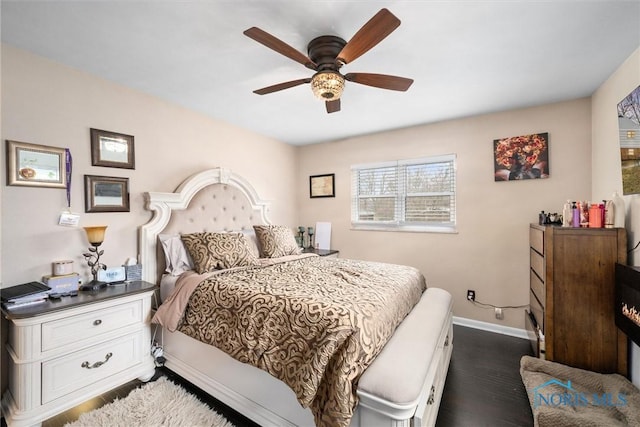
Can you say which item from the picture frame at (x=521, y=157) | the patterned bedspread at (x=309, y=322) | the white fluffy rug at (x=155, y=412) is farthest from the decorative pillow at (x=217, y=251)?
the picture frame at (x=521, y=157)

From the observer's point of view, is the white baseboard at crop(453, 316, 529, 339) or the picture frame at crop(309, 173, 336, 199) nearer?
the white baseboard at crop(453, 316, 529, 339)

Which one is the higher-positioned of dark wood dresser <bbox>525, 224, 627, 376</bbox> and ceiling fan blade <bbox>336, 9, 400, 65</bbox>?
ceiling fan blade <bbox>336, 9, 400, 65</bbox>

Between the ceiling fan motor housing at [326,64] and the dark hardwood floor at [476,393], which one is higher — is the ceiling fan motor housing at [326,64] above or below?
above

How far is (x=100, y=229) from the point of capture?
2.03 meters

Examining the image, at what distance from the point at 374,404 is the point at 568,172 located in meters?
2.95

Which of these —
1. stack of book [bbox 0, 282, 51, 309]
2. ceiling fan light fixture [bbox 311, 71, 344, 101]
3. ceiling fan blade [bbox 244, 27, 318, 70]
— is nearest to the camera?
ceiling fan blade [bbox 244, 27, 318, 70]

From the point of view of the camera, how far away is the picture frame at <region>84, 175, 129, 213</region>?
7.02ft

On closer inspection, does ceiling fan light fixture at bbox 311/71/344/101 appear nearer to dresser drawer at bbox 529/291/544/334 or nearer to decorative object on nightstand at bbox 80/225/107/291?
decorative object on nightstand at bbox 80/225/107/291

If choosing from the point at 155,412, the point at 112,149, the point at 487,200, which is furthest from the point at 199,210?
the point at 487,200

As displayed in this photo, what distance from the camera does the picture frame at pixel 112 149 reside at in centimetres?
219

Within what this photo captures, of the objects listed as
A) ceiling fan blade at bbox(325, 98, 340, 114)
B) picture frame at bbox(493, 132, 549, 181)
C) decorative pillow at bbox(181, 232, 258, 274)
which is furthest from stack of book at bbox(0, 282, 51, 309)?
picture frame at bbox(493, 132, 549, 181)

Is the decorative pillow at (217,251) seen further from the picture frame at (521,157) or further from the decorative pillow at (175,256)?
the picture frame at (521,157)

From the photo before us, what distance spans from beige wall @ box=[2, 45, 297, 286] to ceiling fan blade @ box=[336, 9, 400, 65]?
1.98 m

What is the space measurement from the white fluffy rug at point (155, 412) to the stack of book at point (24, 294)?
808 millimetres
